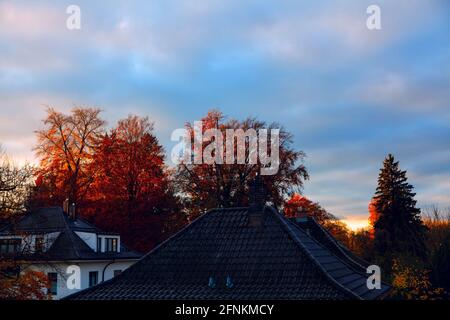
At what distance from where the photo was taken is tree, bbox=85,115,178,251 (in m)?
44.7

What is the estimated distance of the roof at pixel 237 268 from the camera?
1856 cm

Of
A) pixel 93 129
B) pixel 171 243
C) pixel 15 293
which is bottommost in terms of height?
pixel 15 293

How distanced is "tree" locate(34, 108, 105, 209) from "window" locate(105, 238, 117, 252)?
27.6 feet

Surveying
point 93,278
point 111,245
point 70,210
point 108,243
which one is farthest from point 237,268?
point 70,210

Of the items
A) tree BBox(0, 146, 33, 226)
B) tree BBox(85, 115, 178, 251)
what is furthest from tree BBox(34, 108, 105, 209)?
tree BBox(0, 146, 33, 226)

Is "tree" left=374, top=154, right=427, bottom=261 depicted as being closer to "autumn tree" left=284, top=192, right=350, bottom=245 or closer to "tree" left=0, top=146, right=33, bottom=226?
"autumn tree" left=284, top=192, right=350, bottom=245

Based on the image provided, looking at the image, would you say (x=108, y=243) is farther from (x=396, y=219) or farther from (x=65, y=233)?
(x=396, y=219)

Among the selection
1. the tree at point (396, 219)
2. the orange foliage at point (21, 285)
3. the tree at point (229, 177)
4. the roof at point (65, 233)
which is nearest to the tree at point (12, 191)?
the orange foliage at point (21, 285)

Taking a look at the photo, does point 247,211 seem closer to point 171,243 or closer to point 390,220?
point 171,243

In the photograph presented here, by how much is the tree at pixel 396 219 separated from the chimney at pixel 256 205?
2294 cm
